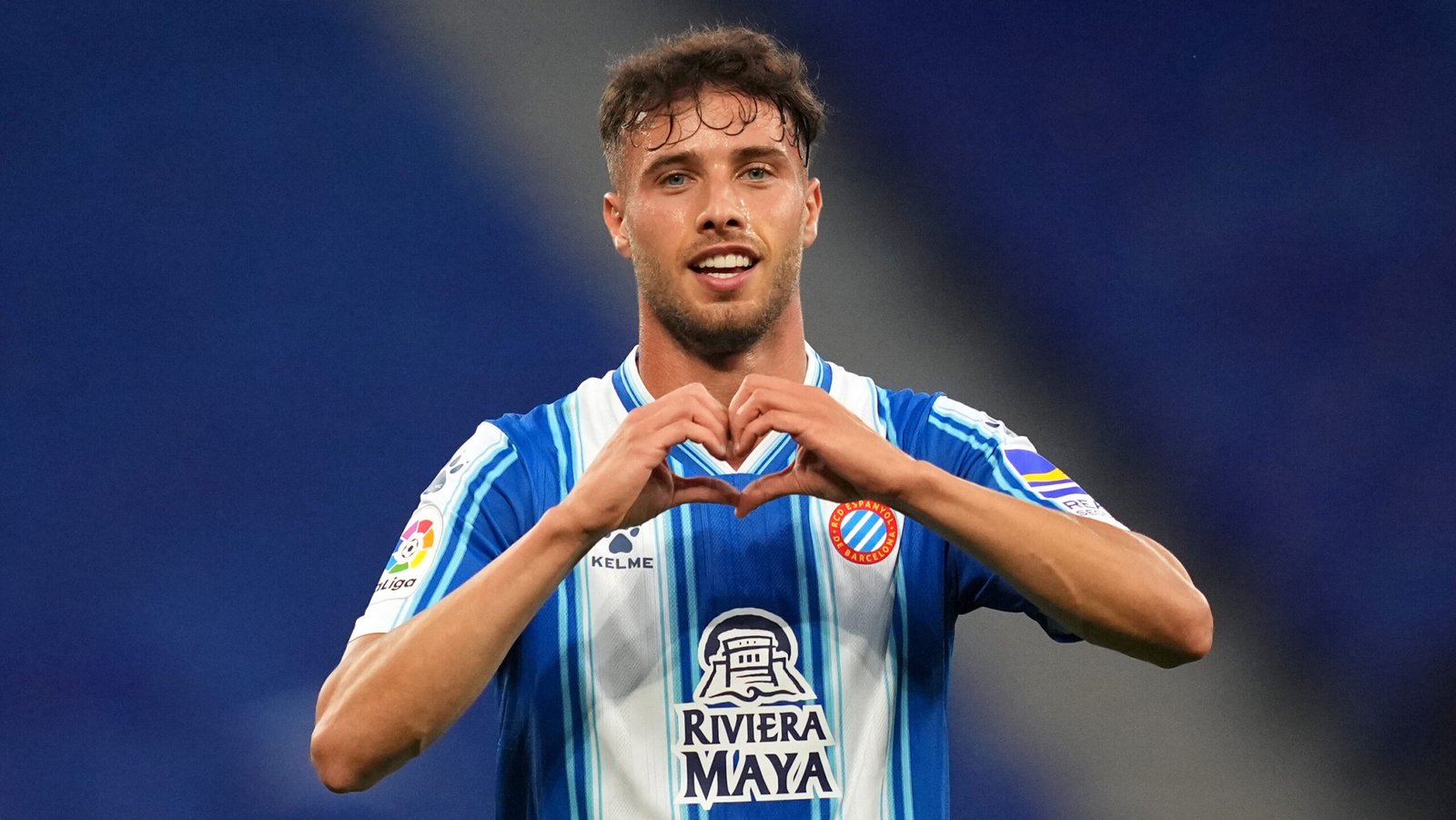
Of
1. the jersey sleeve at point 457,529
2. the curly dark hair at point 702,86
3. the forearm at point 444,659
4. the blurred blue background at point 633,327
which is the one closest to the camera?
the forearm at point 444,659

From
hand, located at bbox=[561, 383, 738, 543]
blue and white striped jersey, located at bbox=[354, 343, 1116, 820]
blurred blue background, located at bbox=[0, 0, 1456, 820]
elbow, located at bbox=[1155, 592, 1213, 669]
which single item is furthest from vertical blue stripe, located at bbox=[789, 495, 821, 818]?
blurred blue background, located at bbox=[0, 0, 1456, 820]

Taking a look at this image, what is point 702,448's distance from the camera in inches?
73.4

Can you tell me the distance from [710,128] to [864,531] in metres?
0.51

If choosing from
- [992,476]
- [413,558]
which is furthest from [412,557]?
[992,476]

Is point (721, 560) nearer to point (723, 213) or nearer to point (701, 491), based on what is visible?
point (701, 491)

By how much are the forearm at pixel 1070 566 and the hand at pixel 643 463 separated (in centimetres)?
20

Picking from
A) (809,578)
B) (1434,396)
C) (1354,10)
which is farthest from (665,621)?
(1354,10)

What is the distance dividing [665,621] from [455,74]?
1513 millimetres

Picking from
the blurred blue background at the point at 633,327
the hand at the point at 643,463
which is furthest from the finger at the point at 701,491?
the blurred blue background at the point at 633,327

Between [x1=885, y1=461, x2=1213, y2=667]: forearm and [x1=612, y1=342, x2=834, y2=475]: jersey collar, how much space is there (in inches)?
12.9

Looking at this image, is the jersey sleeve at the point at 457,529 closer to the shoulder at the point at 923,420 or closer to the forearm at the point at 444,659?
the forearm at the point at 444,659

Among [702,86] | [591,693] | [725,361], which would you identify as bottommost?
[591,693]

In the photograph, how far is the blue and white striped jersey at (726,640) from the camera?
1.71 metres

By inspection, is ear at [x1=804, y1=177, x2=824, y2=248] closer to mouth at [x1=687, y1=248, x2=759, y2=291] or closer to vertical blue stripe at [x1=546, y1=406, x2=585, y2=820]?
mouth at [x1=687, y1=248, x2=759, y2=291]
